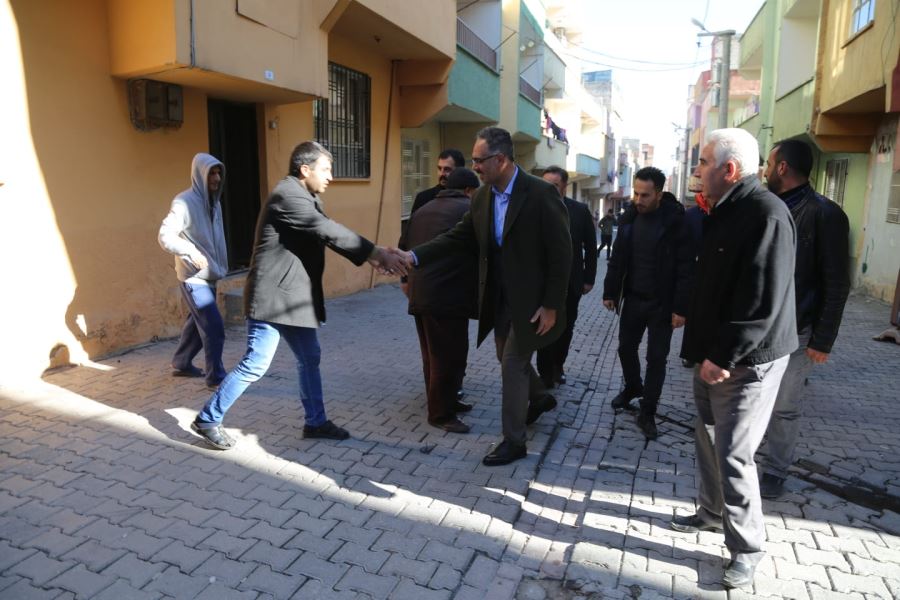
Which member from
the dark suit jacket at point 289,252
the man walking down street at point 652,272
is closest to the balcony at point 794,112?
the man walking down street at point 652,272

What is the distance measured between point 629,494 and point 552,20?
105 feet

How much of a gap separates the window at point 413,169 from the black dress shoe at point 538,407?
8.88 metres

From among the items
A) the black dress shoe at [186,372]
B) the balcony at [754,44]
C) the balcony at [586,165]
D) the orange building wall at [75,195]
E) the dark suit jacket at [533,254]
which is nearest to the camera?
the dark suit jacket at [533,254]

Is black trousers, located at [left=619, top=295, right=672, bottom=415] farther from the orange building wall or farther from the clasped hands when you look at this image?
the orange building wall

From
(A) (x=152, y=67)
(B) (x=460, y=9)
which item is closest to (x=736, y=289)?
(A) (x=152, y=67)

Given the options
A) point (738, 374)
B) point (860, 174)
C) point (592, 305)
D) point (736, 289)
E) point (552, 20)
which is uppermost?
point (552, 20)

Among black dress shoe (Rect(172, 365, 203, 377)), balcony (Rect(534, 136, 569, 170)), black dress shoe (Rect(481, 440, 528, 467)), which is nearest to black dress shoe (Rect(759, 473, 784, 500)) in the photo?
black dress shoe (Rect(481, 440, 528, 467))

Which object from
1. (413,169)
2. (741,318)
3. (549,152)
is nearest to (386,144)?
(413,169)

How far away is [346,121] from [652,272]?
276 inches

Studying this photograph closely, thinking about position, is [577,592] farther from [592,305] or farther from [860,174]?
[860,174]

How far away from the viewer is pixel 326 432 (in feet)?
14.4

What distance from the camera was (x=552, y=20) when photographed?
32.1 meters

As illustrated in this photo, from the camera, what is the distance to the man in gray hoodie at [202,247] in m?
4.90

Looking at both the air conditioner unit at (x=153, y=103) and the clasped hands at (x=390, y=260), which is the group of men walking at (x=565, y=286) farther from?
the air conditioner unit at (x=153, y=103)
